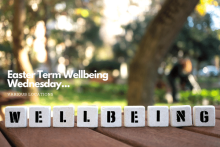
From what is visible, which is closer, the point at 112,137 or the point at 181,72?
the point at 112,137

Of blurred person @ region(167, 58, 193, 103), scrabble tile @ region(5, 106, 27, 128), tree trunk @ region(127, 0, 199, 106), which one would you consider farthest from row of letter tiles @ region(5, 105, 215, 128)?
blurred person @ region(167, 58, 193, 103)

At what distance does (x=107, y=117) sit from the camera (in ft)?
3.25

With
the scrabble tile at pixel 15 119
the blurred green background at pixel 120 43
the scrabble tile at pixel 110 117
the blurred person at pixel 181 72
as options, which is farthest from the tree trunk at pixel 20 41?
the scrabble tile at pixel 110 117

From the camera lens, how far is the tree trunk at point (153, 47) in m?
3.21

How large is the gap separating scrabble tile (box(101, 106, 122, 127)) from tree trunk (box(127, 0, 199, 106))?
2584 mm

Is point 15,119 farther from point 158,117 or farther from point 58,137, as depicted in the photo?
point 158,117

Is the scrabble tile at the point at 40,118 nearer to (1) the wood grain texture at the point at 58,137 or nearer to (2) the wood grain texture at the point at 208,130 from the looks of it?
(1) the wood grain texture at the point at 58,137

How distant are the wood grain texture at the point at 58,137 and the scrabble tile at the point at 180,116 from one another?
13.7 inches

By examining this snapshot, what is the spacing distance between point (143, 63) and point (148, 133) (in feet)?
9.08

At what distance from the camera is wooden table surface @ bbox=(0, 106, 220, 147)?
2.44 feet

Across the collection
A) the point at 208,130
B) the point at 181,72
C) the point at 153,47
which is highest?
the point at 153,47

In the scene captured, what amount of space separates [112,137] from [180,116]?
348 mm

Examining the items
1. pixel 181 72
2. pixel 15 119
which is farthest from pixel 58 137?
pixel 181 72

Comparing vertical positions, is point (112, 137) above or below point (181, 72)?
below
